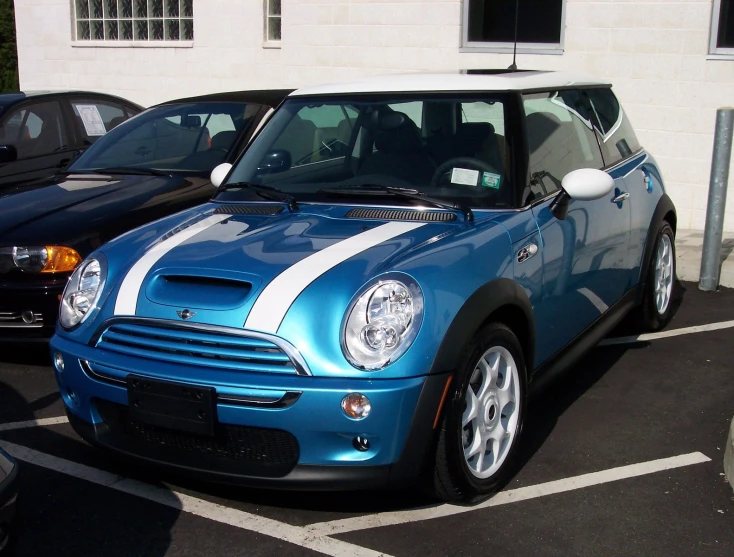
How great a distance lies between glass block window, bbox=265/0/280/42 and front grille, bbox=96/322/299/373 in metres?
8.91

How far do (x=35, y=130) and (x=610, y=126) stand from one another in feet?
16.1

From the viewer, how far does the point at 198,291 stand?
3.56 meters

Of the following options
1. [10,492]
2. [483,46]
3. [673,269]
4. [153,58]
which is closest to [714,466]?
[673,269]

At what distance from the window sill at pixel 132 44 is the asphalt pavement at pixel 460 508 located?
867 centimetres

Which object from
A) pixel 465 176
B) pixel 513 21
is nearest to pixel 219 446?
pixel 465 176

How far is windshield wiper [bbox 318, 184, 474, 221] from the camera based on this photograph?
407 cm

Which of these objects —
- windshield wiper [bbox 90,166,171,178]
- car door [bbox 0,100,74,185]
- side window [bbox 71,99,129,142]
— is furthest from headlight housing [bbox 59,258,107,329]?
side window [bbox 71,99,129,142]

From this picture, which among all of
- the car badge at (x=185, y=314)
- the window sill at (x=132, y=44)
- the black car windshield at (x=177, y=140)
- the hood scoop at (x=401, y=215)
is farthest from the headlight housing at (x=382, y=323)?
the window sill at (x=132, y=44)

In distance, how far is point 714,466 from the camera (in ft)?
13.5

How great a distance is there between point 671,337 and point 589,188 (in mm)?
2199

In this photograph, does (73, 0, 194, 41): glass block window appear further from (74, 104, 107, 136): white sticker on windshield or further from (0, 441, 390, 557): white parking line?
(0, 441, 390, 557): white parking line

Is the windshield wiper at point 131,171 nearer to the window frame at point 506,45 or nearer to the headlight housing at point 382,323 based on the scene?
the headlight housing at point 382,323

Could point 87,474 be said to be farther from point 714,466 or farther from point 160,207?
point 714,466

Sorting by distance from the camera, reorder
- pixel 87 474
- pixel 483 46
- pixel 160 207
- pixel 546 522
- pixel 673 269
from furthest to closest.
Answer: pixel 483 46, pixel 673 269, pixel 160 207, pixel 87 474, pixel 546 522
